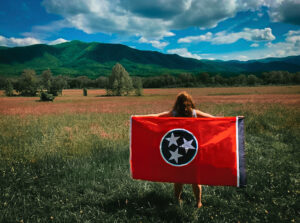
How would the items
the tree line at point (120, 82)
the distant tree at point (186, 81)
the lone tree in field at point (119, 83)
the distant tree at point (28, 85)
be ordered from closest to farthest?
the lone tree in field at point (119, 83) → the tree line at point (120, 82) → the distant tree at point (28, 85) → the distant tree at point (186, 81)

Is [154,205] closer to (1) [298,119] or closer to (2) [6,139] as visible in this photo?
(2) [6,139]

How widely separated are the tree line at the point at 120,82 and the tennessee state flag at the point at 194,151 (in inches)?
2599

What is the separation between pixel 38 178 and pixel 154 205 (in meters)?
3.62

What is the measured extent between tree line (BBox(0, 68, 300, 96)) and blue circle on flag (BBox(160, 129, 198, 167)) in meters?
66.1

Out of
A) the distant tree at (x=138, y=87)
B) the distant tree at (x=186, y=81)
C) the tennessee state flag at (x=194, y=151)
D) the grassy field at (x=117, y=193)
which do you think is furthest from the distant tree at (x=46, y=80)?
the tennessee state flag at (x=194, y=151)

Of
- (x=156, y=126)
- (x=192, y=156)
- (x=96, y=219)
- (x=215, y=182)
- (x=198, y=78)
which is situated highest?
(x=198, y=78)

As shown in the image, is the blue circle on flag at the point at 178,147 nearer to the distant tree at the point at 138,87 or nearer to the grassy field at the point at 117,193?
the grassy field at the point at 117,193

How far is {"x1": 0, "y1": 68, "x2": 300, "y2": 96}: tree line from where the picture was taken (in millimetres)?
70812

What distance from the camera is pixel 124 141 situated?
9.21 metres

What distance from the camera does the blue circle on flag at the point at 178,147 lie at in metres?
3.86

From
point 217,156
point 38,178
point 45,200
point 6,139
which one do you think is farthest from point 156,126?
point 6,139

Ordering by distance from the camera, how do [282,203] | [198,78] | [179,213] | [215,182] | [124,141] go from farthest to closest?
[198,78]
[124,141]
[282,203]
[179,213]
[215,182]

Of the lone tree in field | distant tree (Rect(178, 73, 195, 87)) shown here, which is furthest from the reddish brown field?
distant tree (Rect(178, 73, 195, 87))

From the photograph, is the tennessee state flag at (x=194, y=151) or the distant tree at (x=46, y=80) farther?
the distant tree at (x=46, y=80)
